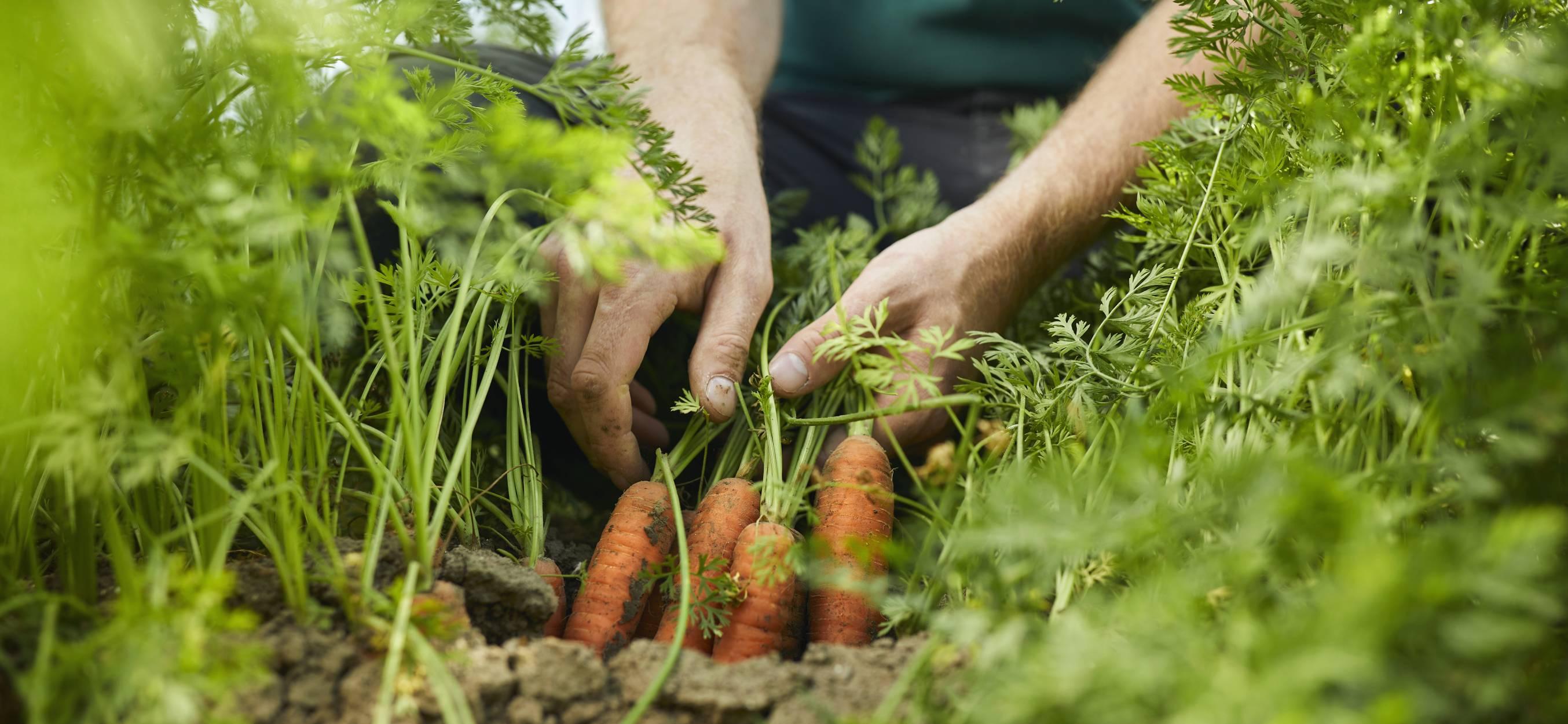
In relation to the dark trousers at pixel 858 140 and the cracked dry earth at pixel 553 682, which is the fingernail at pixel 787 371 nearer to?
the cracked dry earth at pixel 553 682

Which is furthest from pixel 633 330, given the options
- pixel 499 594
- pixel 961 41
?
pixel 961 41

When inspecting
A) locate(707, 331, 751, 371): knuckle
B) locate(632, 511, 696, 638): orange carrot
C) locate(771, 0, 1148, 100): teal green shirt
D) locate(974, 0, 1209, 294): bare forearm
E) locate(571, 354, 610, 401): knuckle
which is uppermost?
locate(771, 0, 1148, 100): teal green shirt

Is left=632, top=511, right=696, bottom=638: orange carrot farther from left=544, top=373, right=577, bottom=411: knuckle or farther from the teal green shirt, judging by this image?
the teal green shirt

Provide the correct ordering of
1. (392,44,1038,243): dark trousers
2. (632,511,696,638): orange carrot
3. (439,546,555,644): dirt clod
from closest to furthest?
1. (439,546,555,644): dirt clod
2. (632,511,696,638): orange carrot
3. (392,44,1038,243): dark trousers

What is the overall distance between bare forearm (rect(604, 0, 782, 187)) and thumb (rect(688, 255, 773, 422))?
179mm

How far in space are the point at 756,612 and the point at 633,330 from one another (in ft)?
1.46

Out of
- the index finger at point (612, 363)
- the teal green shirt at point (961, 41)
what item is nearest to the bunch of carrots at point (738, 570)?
the index finger at point (612, 363)

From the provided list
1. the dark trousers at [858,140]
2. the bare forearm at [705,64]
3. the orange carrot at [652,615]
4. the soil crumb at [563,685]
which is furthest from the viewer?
the dark trousers at [858,140]

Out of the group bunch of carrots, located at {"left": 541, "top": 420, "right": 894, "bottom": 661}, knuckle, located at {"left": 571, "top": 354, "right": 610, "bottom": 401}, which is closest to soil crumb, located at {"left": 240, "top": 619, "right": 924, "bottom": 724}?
bunch of carrots, located at {"left": 541, "top": 420, "right": 894, "bottom": 661}

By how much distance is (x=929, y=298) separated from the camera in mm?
1431

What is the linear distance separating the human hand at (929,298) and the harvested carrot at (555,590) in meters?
0.40

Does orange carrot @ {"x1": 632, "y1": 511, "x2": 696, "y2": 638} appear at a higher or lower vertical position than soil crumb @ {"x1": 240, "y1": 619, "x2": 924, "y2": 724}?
lower

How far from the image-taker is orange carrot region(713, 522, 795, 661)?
1.10 meters

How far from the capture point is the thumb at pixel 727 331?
1318mm
